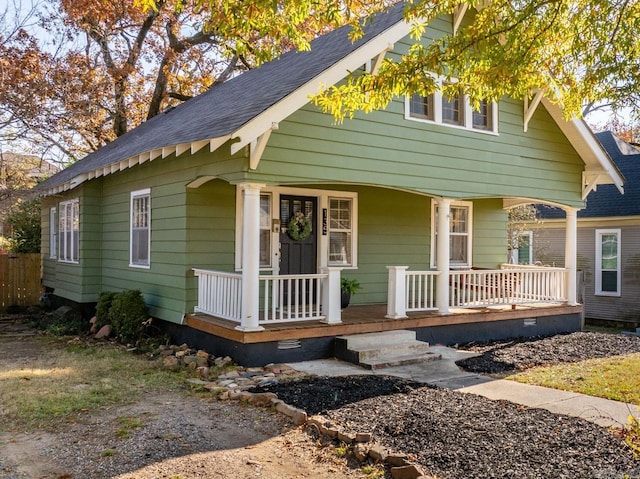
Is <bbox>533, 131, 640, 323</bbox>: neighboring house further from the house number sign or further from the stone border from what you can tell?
the stone border

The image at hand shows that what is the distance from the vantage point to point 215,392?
261 inches

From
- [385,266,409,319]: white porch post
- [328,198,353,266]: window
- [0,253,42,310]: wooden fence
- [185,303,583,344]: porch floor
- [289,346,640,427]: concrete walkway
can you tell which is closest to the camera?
[289,346,640,427]: concrete walkway

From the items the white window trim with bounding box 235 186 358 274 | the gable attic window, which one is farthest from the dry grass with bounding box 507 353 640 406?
the gable attic window

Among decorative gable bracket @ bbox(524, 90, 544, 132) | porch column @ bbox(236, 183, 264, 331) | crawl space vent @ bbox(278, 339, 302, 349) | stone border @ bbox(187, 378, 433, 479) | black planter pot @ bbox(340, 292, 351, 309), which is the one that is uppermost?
decorative gable bracket @ bbox(524, 90, 544, 132)

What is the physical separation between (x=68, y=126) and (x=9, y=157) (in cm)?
269

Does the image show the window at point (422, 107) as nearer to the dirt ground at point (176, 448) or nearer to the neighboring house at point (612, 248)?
the dirt ground at point (176, 448)

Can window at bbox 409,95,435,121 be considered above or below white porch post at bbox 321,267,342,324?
above

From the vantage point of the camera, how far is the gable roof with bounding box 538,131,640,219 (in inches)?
622

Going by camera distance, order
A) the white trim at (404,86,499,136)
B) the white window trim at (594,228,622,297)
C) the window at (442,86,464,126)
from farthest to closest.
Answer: the white window trim at (594,228,622,297), the window at (442,86,464,126), the white trim at (404,86,499,136)

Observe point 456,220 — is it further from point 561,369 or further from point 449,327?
point 561,369

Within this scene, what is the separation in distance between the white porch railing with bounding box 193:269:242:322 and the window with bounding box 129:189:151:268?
1.98 metres

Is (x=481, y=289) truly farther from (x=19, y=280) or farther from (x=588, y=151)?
(x=19, y=280)

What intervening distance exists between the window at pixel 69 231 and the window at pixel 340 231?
20.2ft

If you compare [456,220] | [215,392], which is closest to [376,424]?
[215,392]
